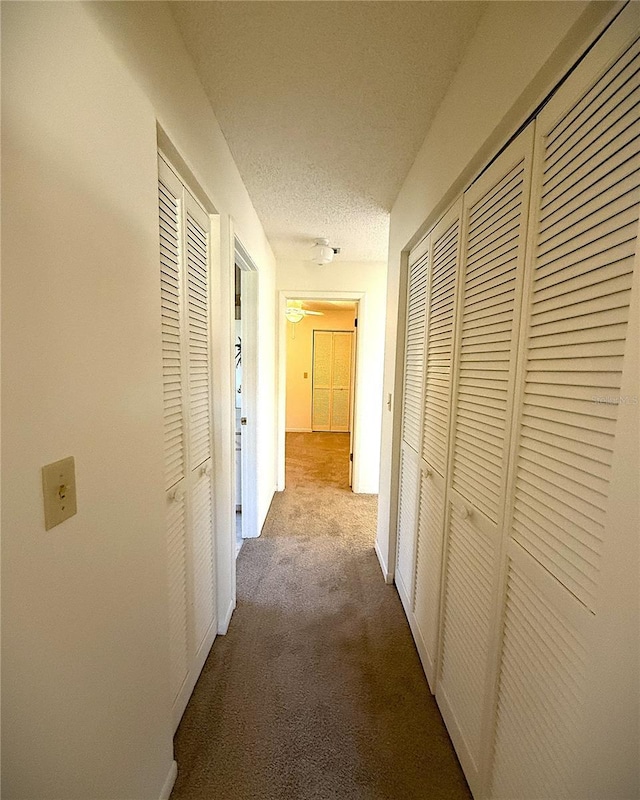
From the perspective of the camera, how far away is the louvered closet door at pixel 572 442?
57 cm

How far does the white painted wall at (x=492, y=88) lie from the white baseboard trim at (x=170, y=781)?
2.15 m

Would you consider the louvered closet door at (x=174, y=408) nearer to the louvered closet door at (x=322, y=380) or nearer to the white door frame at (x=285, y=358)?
the white door frame at (x=285, y=358)

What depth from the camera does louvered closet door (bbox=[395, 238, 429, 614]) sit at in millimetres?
1727

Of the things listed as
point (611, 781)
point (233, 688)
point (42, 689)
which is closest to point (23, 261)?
point (42, 689)

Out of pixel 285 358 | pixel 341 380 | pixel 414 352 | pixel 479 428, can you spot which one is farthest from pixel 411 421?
pixel 341 380

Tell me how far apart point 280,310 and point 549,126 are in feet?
9.25

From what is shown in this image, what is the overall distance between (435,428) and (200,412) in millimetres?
1031

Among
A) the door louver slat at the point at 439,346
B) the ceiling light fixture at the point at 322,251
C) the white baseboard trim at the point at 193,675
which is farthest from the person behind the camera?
the ceiling light fixture at the point at 322,251

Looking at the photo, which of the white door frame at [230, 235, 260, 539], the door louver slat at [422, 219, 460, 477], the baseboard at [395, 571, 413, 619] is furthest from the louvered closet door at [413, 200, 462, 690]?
the white door frame at [230, 235, 260, 539]

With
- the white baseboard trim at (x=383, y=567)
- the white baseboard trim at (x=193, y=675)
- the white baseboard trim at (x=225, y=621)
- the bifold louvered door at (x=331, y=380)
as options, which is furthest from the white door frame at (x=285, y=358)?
the bifold louvered door at (x=331, y=380)

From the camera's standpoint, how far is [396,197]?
2.06m

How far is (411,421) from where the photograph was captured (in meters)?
1.90

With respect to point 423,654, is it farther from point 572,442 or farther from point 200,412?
point 200,412

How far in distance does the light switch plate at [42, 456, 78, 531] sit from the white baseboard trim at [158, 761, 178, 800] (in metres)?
1.04
